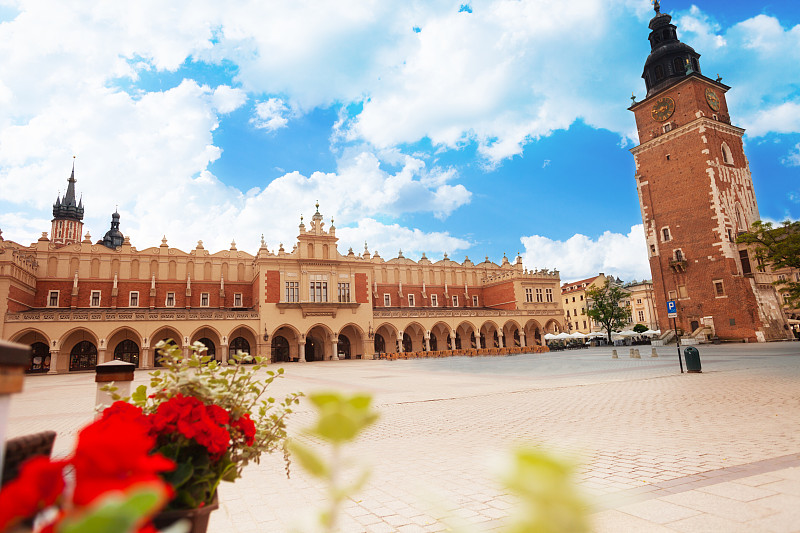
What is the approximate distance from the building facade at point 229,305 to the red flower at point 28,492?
1321 inches

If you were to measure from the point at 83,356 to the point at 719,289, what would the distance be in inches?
1777

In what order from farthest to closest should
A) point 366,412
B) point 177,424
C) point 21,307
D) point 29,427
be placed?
1. point 21,307
2. point 29,427
3. point 177,424
4. point 366,412

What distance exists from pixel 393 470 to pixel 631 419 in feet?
15.0

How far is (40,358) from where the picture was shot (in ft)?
99.6

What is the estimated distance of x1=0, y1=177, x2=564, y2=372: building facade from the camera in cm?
2981

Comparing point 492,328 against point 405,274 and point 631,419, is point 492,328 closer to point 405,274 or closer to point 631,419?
point 405,274

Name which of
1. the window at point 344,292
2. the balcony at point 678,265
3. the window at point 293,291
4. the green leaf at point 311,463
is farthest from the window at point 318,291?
the green leaf at point 311,463

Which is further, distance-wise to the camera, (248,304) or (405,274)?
(405,274)

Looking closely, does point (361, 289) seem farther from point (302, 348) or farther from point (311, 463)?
point (311, 463)

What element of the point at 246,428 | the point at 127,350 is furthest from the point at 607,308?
the point at 246,428

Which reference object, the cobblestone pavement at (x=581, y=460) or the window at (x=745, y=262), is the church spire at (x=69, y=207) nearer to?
the cobblestone pavement at (x=581, y=460)

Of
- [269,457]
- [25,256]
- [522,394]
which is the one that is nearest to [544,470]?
[269,457]

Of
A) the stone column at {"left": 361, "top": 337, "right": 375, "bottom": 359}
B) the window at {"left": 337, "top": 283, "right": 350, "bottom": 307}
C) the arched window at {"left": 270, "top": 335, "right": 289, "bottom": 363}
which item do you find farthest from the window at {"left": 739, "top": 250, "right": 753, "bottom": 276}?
the arched window at {"left": 270, "top": 335, "right": 289, "bottom": 363}

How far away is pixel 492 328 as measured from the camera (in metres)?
46.0
